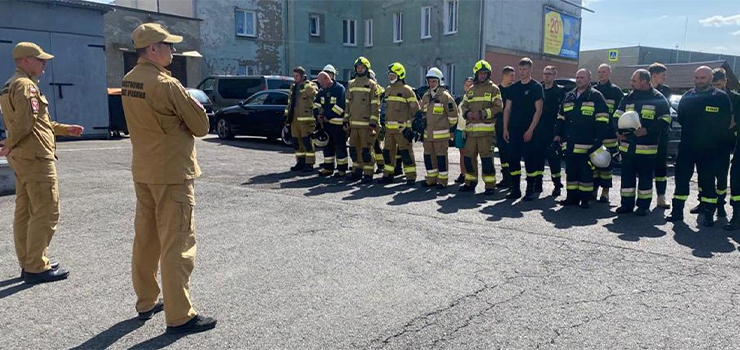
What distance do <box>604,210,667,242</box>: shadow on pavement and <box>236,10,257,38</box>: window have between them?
2651 centimetres

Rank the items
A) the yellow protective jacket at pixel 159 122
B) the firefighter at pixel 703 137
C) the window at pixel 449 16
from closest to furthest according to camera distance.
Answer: the yellow protective jacket at pixel 159 122 < the firefighter at pixel 703 137 < the window at pixel 449 16

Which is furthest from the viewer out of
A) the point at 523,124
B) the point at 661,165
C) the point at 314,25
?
the point at 314,25

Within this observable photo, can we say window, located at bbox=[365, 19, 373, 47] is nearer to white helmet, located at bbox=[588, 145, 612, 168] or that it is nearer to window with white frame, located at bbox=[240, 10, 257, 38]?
window with white frame, located at bbox=[240, 10, 257, 38]

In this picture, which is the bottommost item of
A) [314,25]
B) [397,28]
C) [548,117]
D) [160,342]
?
[160,342]

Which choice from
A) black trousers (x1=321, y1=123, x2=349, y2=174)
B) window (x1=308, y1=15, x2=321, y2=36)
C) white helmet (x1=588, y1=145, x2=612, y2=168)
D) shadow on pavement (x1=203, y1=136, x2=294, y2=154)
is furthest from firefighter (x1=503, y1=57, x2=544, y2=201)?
window (x1=308, y1=15, x2=321, y2=36)

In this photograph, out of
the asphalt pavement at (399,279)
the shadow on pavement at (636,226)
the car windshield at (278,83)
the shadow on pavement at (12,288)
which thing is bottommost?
the shadow on pavement at (12,288)

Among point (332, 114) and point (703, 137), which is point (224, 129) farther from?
point (703, 137)

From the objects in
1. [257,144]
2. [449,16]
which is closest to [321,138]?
[257,144]

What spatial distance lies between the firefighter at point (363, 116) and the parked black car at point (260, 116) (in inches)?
233

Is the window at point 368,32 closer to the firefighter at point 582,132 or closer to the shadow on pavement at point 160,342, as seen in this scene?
the firefighter at point 582,132

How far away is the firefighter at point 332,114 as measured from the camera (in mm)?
9960

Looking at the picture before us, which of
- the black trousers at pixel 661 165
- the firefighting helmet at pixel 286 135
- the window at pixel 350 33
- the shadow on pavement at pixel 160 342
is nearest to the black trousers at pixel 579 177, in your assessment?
the black trousers at pixel 661 165

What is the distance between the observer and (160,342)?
359cm

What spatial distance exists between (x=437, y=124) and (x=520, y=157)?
140 cm
